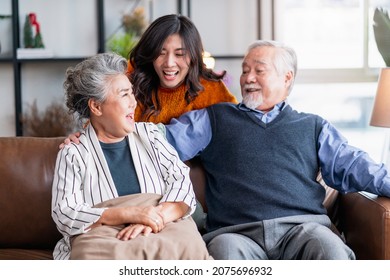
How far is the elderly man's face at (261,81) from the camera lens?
2660 millimetres

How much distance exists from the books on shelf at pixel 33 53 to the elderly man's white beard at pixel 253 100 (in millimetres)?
3451

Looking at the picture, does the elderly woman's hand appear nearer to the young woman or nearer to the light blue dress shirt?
the light blue dress shirt

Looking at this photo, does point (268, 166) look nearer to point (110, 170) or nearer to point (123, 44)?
point (110, 170)

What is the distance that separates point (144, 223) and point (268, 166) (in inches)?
22.6

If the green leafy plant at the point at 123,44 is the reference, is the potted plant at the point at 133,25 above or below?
above

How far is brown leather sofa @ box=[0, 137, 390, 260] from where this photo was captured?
2529mm

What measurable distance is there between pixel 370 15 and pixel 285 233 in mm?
4022

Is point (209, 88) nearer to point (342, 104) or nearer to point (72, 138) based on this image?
point (72, 138)

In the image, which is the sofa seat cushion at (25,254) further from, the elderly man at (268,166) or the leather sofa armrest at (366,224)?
the leather sofa armrest at (366,224)

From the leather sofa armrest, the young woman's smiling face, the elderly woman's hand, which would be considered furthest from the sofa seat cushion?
the leather sofa armrest

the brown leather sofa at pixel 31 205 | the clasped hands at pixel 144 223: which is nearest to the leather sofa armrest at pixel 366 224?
the brown leather sofa at pixel 31 205

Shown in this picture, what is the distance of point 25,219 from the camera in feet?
8.45

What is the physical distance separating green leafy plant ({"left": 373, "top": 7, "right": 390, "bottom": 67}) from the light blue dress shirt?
1806mm
